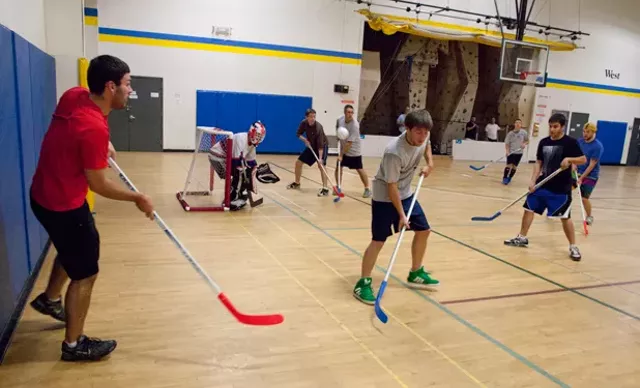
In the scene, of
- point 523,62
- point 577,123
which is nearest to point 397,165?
point 523,62

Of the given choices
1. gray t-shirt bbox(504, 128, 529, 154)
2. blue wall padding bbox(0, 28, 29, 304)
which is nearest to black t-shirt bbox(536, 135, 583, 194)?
blue wall padding bbox(0, 28, 29, 304)

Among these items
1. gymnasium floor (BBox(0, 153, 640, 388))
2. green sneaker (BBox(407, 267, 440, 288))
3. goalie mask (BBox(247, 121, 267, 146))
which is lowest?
gymnasium floor (BBox(0, 153, 640, 388))

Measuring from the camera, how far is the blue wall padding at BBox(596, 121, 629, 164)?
21484 mm

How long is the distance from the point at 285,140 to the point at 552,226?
10062 millimetres

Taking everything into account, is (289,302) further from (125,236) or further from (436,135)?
(436,135)

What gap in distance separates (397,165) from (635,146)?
2320cm

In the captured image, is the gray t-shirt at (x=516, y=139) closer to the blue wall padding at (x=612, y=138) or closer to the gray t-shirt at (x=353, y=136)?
the gray t-shirt at (x=353, y=136)

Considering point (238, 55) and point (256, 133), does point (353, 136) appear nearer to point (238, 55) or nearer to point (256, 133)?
point (256, 133)

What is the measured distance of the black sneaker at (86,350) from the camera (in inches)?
113

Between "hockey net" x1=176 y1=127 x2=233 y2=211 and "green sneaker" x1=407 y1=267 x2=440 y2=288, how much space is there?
11.4 ft

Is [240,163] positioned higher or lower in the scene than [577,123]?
lower

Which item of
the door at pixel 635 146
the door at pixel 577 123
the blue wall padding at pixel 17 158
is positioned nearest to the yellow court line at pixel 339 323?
the blue wall padding at pixel 17 158

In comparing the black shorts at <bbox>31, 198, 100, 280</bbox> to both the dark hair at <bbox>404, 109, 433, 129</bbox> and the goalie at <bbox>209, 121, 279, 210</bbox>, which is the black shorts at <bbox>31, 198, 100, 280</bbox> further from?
the goalie at <bbox>209, 121, 279, 210</bbox>

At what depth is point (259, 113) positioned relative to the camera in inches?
619
